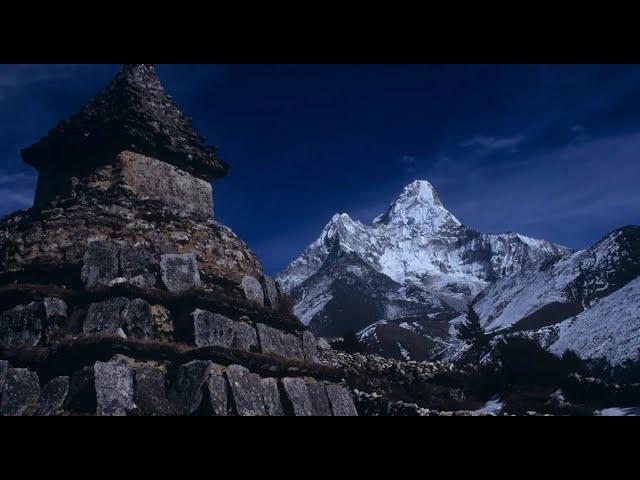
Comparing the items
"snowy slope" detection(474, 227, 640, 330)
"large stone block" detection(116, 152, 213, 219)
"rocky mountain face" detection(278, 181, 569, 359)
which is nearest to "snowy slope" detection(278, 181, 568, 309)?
"rocky mountain face" detection(278, 181, 569, 359)

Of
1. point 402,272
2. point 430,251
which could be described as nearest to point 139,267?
point 402,272

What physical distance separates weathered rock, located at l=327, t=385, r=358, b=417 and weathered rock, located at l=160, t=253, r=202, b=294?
417 cm

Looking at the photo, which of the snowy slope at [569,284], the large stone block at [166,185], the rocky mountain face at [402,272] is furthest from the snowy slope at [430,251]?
the large stone block at [166,185]

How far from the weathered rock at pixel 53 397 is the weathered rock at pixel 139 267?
113 inches

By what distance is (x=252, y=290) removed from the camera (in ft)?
50.2

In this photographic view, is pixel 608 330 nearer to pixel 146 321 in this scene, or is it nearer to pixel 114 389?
pixel 146 321

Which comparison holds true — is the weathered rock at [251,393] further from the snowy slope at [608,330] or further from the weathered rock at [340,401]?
the snowy slope at [608,330]

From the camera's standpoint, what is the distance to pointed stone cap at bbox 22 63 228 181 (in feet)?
54.2

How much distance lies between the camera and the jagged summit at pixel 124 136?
16.5m

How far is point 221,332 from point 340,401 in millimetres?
3409

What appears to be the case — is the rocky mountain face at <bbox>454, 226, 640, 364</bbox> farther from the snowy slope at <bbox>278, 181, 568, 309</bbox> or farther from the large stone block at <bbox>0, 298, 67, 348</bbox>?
the snowy slope at <bbox>278, 181, 568, 309</bbox>

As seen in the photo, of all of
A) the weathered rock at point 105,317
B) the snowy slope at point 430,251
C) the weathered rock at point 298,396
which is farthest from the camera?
the snowy slope at point 430,251

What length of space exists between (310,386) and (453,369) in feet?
19.2
